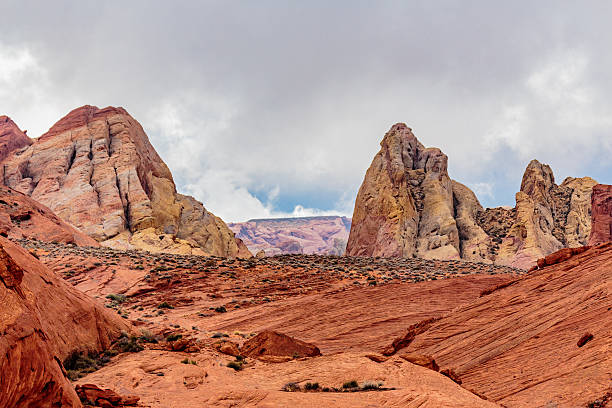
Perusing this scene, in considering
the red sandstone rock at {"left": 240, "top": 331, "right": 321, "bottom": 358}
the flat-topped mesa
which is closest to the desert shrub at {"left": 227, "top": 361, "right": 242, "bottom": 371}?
the red sandstone rock at {"left": 240, "top": 331, "right": 321, "bottom": 358}

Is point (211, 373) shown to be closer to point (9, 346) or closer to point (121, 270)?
point (9, 346)

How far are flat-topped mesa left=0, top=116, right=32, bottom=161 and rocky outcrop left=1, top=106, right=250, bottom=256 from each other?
3092mm

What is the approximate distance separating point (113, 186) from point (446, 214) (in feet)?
207

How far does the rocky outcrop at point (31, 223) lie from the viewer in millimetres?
44219

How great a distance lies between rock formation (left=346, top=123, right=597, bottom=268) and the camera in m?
67.6

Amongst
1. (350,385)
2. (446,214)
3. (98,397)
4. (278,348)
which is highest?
(446,214)

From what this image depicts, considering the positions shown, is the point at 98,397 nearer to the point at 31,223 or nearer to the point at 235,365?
the point at 235,365

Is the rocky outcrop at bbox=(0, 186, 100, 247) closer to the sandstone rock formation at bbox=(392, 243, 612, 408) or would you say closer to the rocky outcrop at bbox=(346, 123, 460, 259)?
the sandstone rock formation at bbox=(392, 243, 612, 408)

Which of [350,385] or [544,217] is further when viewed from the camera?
[544,217]

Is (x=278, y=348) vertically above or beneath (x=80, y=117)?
beneath

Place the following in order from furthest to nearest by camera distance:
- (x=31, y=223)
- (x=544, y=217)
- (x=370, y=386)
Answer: (x=544, y=217) → (x=31, y=223) → (x=370, y=386)

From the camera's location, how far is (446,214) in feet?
238

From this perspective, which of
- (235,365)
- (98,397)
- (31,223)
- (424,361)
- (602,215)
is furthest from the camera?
(602,215)

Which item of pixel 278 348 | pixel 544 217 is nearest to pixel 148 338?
pixel 278 348
